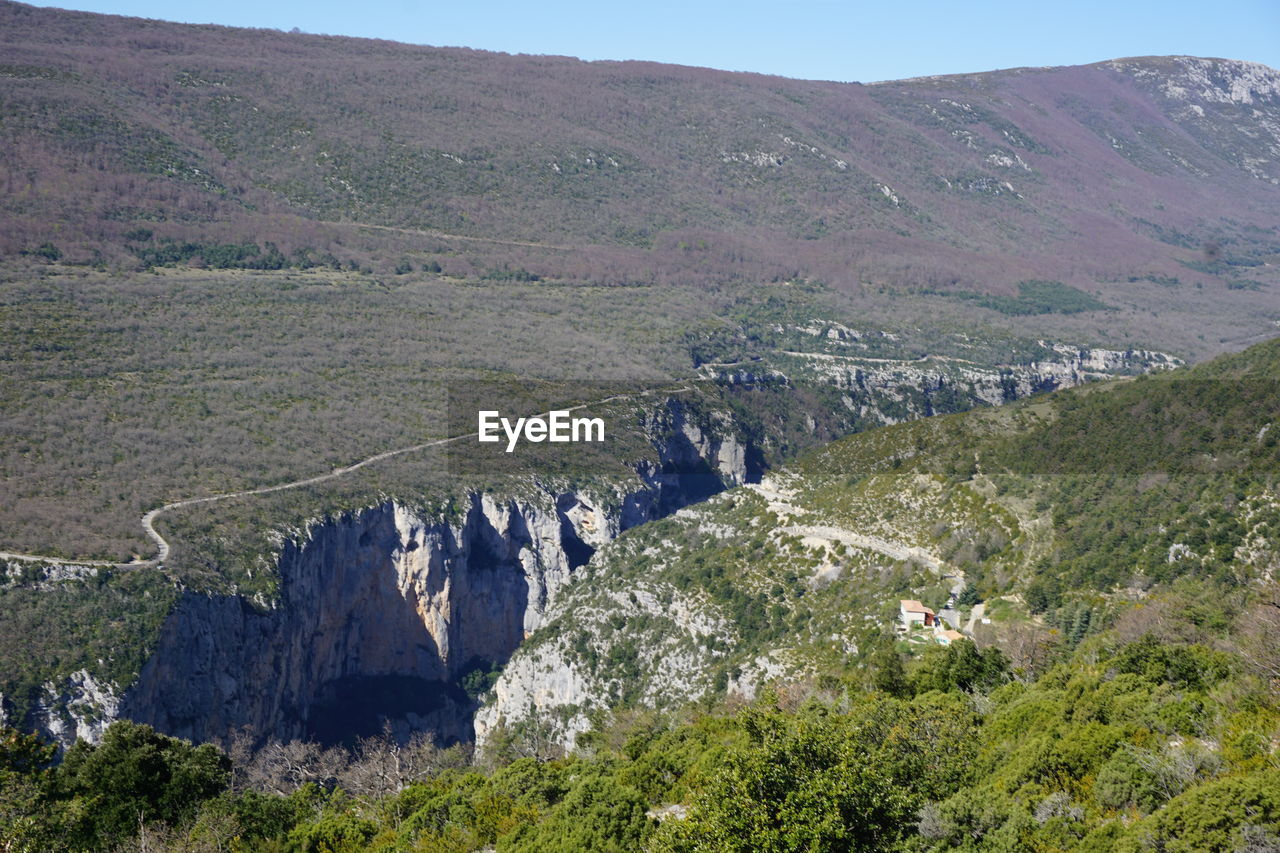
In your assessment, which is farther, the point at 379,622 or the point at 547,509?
the point at 547,509

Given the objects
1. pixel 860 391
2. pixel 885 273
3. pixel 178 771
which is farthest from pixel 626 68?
pixel 178 771

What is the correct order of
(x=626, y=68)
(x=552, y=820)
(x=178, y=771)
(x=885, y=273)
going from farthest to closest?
(x=626, y=68)
(x=885, y=273)
(x=178, y=771)
(x=552, y=820)

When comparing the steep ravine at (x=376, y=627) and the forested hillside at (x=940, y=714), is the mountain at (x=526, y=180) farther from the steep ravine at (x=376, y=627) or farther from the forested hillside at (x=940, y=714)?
the forested hillside at (x=940, y=714)

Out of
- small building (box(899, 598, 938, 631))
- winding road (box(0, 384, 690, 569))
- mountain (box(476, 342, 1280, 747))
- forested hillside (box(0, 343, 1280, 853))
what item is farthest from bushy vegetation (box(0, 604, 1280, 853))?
winding road (box(0, 384, 690, 569))

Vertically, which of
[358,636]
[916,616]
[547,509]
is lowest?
[358,636]

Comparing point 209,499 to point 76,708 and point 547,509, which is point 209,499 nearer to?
point 76,708

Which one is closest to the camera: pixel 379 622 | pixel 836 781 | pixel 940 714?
pixel 836 781

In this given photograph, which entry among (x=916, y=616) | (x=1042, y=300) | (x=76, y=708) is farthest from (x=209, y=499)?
(x=1042, y=300)

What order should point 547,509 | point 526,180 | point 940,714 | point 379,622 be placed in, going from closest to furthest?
point 940,714
point 379,622
point 547,509
point 526,180

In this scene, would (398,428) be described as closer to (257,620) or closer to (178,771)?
(257,620)
